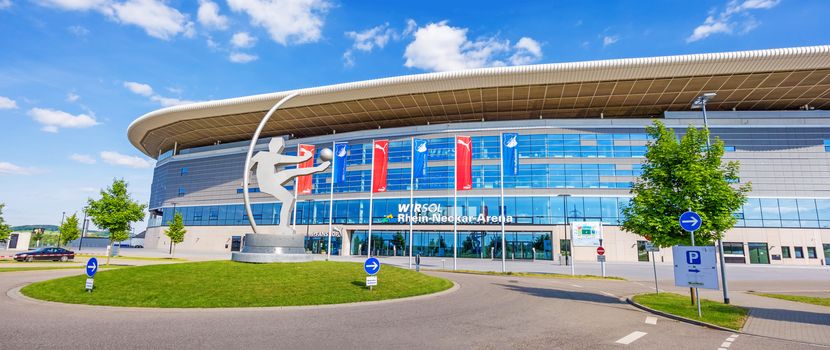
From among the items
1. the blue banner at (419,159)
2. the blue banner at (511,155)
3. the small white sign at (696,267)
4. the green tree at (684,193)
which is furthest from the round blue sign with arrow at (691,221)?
the blue banner at (419,159)

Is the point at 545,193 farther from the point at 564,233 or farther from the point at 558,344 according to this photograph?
the point at 558,344

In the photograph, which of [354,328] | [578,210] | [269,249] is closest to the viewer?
[354,328]

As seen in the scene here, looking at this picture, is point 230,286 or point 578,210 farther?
point 578,210

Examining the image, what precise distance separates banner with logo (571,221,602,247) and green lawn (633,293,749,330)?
79.6 ft

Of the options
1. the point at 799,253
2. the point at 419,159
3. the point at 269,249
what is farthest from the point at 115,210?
the point at 799,253

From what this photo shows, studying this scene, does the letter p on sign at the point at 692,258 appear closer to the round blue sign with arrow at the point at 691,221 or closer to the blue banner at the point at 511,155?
the round blue sign with arrow at the point at 691,221

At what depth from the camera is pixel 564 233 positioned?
4872 cm

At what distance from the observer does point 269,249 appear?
20.0 m

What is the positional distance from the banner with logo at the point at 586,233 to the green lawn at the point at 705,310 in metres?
24.3

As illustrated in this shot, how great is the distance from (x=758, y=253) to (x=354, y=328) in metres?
58.3

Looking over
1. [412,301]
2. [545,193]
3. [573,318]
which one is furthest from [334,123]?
[573,318]

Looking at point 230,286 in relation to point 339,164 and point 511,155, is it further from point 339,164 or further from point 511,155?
point 511,155

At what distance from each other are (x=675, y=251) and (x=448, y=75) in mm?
35528

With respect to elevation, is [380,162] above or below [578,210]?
above
